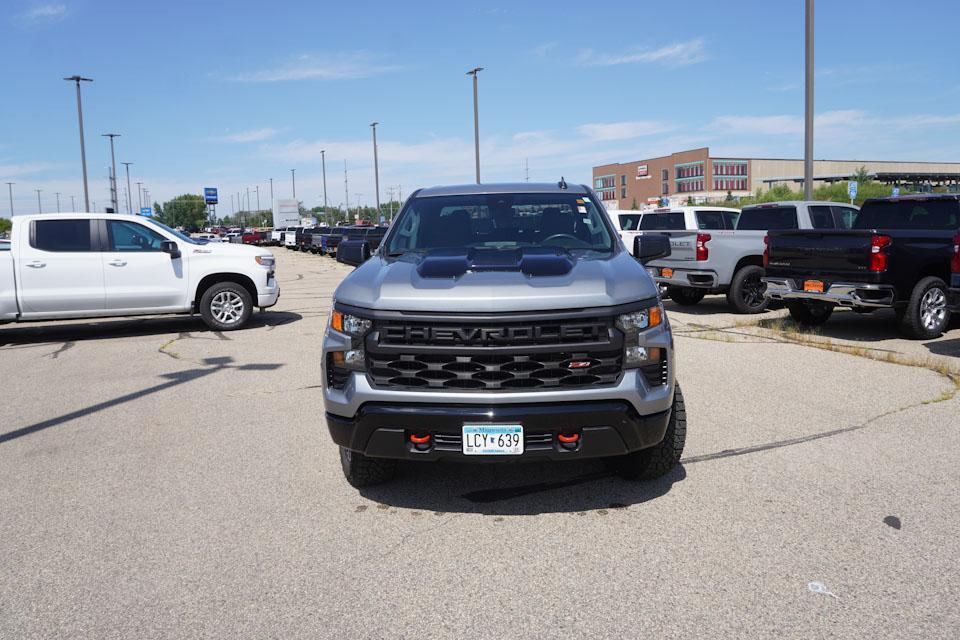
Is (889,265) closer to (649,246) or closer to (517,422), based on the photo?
(649,246)

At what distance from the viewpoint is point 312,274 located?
27.2 metres

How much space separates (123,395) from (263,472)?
3.16m

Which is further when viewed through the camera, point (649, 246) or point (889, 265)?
point (889, 265)

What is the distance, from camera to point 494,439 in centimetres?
392

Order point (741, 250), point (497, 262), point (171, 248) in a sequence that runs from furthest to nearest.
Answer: point (741, 250), point (171, 248), point (497, 262)

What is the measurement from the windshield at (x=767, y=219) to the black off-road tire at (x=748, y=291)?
791mm

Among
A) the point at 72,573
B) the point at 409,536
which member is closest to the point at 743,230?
the point at 409,536

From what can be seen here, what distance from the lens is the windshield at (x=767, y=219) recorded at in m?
13.2

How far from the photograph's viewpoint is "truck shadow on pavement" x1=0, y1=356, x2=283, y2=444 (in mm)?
6383

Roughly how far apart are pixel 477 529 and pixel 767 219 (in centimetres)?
1100

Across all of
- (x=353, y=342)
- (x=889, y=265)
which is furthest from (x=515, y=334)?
(x=889, y=265)

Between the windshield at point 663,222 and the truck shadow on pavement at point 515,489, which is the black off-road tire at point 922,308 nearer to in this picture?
the windshield at point 663,222

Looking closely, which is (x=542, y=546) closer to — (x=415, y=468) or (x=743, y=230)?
(x=415, y=468)

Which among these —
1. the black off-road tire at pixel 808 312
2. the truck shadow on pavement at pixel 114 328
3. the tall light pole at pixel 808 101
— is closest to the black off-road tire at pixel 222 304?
the truck shadow on pavement at pixel 114 328
